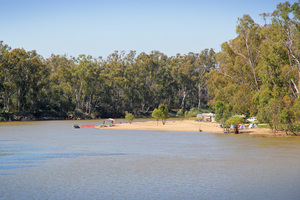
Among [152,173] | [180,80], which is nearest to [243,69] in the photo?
[152,173]

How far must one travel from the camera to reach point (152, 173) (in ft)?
82.4

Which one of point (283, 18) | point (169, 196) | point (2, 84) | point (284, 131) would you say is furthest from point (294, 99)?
point (2, 84)

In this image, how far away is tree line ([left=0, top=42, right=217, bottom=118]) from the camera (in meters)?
107

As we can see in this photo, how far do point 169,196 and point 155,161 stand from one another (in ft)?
39.7

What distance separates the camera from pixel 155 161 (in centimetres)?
3061

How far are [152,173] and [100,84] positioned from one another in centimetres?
10461

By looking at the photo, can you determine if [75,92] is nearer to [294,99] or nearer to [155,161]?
[294,99]

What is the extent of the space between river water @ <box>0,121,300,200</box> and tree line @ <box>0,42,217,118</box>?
73.8m

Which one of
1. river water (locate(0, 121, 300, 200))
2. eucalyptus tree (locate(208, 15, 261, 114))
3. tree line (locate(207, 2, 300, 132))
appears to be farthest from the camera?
eucalyptus tree (locate(208, 15, 261, 114))

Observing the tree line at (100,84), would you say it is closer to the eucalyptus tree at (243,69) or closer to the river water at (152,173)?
the eucalyptus tree at (243,69)

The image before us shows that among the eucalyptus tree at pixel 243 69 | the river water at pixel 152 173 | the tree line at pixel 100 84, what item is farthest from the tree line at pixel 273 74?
the tree line at pixel 100 84

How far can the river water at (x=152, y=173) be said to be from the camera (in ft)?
63.0

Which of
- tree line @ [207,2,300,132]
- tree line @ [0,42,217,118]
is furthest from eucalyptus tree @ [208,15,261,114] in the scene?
tree line @ [0,42,217,118]

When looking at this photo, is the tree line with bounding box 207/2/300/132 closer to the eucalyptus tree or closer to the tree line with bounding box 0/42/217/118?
the eucalyptus tree
